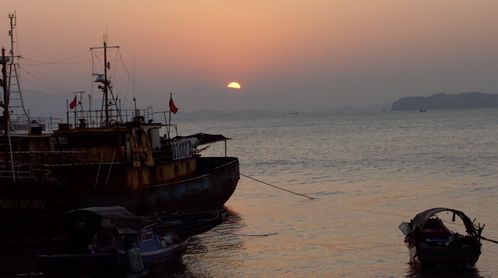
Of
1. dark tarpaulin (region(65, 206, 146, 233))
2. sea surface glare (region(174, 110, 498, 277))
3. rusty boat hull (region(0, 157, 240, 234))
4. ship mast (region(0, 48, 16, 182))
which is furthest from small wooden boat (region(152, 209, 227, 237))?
ship mast (region(0, 48, 16, 182))

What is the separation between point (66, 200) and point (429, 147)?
7998 centimetres

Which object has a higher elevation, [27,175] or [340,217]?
[27,175]

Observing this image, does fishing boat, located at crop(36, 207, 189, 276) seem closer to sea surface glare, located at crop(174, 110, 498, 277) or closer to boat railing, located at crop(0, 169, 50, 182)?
sea surface glare, located at crop(174, 110, 498, 277)

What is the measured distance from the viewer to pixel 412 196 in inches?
1832

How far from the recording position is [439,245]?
25.1m

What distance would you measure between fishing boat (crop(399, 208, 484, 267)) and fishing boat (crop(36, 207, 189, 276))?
9.92 m

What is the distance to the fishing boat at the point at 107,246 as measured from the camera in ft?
76.8

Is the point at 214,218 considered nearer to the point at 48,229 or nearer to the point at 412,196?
the point at 48,229

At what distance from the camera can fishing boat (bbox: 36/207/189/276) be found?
76.8 feet

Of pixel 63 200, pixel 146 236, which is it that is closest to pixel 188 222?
pixel 146 236

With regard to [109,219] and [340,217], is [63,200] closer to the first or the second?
[109,219]

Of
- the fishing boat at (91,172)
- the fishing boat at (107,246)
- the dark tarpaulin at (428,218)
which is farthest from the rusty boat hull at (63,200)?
the dark tarpaulin at (428,218)

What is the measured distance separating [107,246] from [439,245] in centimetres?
1262

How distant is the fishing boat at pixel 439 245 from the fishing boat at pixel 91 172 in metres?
14.2
